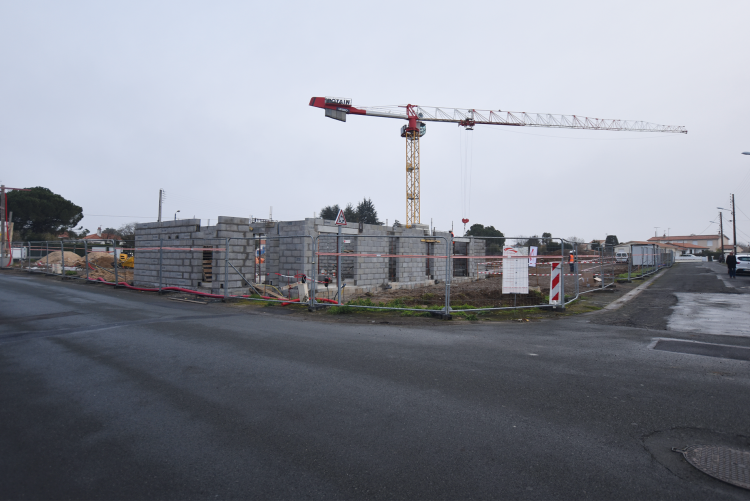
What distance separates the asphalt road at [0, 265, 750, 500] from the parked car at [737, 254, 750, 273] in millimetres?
25490

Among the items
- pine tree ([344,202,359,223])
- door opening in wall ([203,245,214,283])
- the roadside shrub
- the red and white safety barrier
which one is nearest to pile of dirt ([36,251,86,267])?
door opening in wall ([203,245,214,283])

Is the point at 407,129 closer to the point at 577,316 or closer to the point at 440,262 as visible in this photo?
the point at 440,262

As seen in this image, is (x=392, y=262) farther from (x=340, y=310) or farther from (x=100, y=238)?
(x=100, y=238)

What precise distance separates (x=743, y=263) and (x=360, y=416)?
32.8 meters

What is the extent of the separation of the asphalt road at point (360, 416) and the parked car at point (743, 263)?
83.6 feet

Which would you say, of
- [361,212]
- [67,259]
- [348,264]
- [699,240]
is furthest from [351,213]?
[699,240]

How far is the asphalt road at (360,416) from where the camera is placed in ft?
9.13

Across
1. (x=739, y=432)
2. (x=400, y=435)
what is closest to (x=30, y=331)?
(x=400, y=435)

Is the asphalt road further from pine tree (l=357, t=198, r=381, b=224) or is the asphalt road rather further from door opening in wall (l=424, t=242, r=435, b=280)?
pine tree (l=357, t=198, r=381, b=224)

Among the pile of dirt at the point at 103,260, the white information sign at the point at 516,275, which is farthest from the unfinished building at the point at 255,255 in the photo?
the pile of dirt at the point at 103,260

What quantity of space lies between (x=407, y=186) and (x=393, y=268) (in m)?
37.0

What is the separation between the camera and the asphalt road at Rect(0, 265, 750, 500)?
2783mm

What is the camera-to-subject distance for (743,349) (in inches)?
254

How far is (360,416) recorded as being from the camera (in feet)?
12.6
